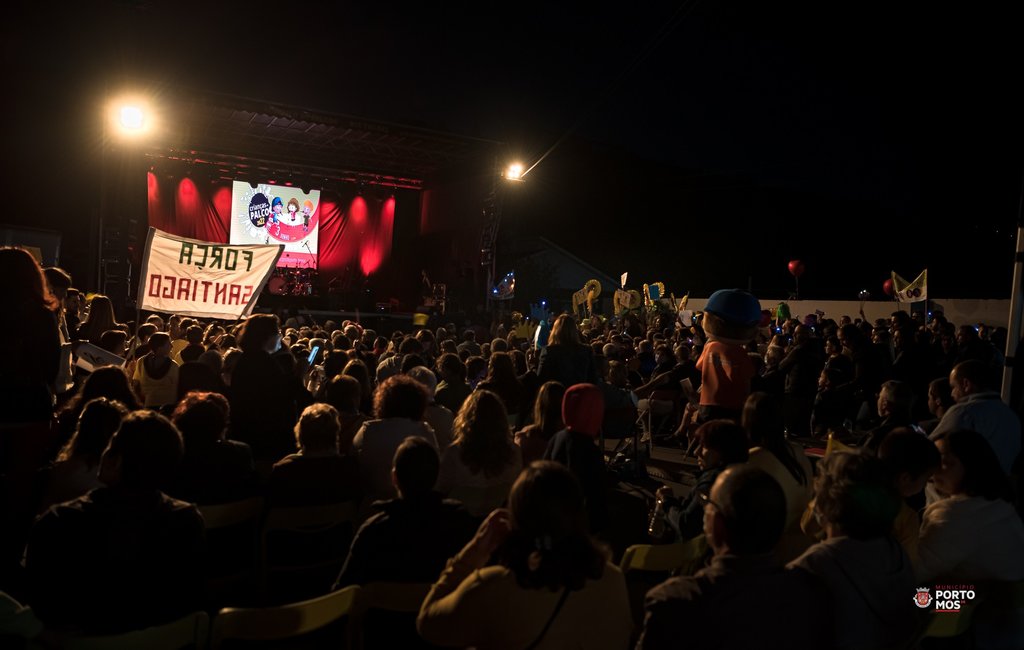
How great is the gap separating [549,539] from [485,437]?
6.21 feet

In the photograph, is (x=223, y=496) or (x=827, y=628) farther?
(x=223, y=496)

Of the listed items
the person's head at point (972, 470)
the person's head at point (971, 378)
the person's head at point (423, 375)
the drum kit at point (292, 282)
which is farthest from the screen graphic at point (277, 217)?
the person's head at point (972, 470)

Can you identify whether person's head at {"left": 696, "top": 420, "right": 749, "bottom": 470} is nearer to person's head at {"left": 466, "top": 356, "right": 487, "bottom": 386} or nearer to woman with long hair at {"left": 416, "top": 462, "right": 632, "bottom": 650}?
woman with long hair at {"left": 416, "top": 462, "right": 632, "bottom": 650}

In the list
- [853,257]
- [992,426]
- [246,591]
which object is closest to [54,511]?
[246,591]

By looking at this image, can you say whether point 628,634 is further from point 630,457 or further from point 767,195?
point 767,195

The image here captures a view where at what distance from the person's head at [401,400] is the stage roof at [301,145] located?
41.8 feet

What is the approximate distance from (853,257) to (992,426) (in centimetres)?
3699

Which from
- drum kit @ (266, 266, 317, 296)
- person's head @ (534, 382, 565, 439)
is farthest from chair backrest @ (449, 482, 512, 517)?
drum kit @ (266, 266, 317, 296)

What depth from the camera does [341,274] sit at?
73.8 feet

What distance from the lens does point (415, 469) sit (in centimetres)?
247

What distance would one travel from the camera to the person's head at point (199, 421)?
3.41m

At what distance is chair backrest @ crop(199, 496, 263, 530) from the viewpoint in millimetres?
3160

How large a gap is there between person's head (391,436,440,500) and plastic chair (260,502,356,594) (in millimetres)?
934

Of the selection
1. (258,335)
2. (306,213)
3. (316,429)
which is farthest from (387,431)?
(306,213)
